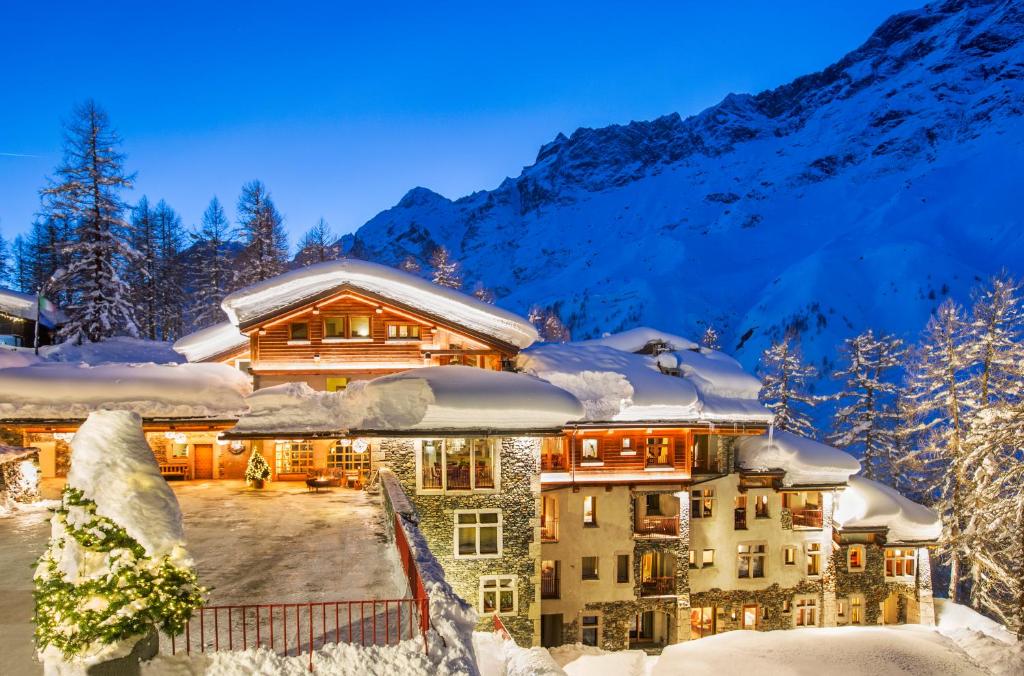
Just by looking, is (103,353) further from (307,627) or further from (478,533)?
(307,627)

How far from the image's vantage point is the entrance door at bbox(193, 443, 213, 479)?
23.7 metres

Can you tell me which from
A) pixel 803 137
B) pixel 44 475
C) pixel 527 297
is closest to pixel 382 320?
pixel 44 475

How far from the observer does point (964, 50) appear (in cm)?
→ 13962

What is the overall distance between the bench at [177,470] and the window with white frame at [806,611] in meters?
27.6

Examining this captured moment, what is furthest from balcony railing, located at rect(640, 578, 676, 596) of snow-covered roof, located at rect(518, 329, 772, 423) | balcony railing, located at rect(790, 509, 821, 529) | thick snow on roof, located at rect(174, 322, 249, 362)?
thick snow on roof, located at rect(174, 322, 249, 362)

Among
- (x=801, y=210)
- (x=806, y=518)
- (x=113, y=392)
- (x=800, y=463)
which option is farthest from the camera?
(x=801, y=210)

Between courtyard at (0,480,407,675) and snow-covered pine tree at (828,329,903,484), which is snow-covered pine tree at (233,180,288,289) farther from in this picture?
snow-covered pine tree at (828,329,903,484)

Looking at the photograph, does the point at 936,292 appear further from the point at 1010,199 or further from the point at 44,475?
the point at 44,475

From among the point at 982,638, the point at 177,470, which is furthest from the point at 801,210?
the point at 177,470

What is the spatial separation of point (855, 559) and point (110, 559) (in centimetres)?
3185

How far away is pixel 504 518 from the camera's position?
19.6 metres

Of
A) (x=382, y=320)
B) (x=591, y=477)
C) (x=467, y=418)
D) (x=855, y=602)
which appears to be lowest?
(x=855, y=602)

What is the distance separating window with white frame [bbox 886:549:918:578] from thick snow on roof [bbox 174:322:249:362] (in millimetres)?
31439

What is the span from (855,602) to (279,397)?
2801 centimetres
